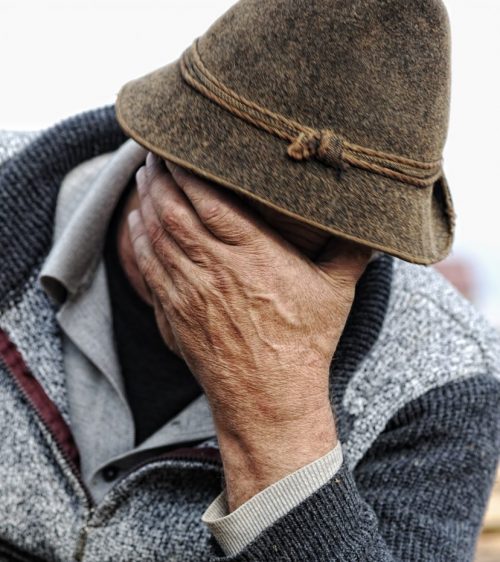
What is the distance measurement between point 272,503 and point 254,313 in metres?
0.36

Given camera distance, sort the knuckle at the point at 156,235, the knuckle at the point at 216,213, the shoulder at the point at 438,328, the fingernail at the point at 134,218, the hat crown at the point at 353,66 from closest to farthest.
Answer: the hat crown at the point at 353,66 → the knuckle at the point at 216,213 → the knuckle at the point at 156,235 → the fingernail at the point at 134,218 → the shoulder at the point at 438,328

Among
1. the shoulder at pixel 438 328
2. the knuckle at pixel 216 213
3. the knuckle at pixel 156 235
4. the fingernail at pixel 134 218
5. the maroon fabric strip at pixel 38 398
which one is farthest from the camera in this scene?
the shoulder at pixel 438 328

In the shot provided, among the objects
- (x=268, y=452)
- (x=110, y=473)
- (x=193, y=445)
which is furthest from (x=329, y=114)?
(x=110, y=473)

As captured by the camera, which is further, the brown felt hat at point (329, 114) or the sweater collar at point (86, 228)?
the sweater collar at point (86, 228)

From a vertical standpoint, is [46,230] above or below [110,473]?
above

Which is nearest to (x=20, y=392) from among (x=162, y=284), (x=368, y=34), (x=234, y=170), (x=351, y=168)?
(x=162, y=284)

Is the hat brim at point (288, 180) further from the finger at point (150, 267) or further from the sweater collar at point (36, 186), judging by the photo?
the sweater collar at point (36, 186)

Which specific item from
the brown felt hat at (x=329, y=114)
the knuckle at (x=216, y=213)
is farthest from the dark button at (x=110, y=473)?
the brown felt hat at (x=329, y=114)

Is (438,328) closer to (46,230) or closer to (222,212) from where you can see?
(222,212)

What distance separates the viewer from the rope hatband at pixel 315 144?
4.93 feet

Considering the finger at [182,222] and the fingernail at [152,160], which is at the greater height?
the fingernail at [152,160]

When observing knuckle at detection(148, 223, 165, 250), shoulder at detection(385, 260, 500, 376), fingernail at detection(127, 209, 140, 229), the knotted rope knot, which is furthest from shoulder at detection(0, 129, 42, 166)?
shoulder at detection(385, 260, 500, 376)

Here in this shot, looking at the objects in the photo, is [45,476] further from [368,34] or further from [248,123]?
[368,34]

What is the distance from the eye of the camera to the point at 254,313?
1.69 meters
